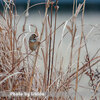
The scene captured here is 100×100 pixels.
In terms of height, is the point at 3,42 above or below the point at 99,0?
below

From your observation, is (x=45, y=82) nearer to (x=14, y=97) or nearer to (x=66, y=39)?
(x=14, y=97)

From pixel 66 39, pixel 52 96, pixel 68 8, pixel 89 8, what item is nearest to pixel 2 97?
pixel 52 96

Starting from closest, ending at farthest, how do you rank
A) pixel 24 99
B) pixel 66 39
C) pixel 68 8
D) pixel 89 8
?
1. pixel 24 99
2. pixel 66 39
3. pixel 68 8
4. pixel 89 8

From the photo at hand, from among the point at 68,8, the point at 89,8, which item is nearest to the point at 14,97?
the point at 68,8

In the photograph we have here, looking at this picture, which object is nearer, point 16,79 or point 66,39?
point 16,79

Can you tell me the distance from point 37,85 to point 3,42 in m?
0.17

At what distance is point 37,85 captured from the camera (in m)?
0.70

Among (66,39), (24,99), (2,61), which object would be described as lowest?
(24,99)

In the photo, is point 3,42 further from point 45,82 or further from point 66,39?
point 66,39

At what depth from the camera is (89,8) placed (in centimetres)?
400

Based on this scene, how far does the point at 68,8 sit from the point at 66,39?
2060 millimetres

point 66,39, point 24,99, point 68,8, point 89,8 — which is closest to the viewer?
point 24,99

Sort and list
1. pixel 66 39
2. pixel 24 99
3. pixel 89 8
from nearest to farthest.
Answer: pixel 24 99
pixel 66 39
pixel 89 8

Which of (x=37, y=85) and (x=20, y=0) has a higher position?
(x=20, y=0)
